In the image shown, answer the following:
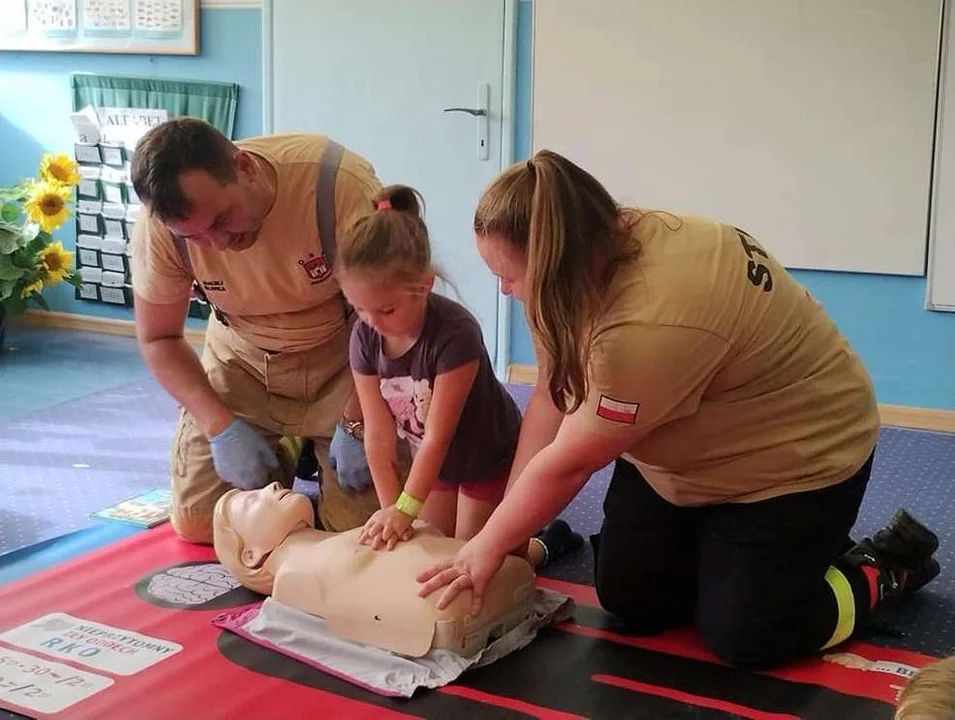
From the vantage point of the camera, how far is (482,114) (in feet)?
10.6

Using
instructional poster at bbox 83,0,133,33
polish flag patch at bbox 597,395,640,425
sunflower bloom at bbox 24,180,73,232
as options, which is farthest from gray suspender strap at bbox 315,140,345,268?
instructional poster at bbox 83,0,133,33

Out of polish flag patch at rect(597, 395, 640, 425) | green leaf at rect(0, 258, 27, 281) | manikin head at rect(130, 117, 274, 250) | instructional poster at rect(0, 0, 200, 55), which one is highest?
instructional poster at rect(0, 0, 200, 55)

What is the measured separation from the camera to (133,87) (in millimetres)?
3758

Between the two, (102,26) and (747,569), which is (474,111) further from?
(747,569)

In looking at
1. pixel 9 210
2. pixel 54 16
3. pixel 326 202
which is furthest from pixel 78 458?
pixel 54 16

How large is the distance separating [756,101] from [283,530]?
1.81 m

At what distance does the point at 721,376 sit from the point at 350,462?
2.43ft

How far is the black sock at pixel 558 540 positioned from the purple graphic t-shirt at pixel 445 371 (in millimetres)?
219

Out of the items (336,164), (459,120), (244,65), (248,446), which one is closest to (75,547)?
(248,446)

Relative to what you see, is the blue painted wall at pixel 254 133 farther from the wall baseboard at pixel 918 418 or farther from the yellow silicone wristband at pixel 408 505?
the yellow silicone wristband at pixel 408 505

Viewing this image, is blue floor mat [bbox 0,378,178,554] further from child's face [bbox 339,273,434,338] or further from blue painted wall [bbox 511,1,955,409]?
blue painted wall [bbox 511,1,955,409]

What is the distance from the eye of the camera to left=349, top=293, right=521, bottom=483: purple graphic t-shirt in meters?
1.63

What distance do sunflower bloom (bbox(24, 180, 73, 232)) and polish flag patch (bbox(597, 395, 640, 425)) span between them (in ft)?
8.36

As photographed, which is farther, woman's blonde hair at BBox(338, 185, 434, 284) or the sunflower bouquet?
the sunflower bouquet
